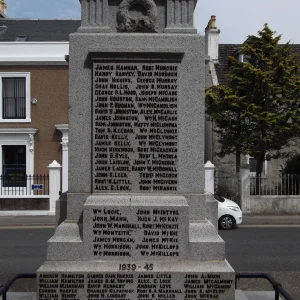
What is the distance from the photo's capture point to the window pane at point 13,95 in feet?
87.3

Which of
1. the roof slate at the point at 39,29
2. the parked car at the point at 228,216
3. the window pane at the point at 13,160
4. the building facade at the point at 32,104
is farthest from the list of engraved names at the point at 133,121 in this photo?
the roof slate at the point at 39,29

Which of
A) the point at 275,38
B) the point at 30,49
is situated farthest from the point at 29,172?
the point at 275,38

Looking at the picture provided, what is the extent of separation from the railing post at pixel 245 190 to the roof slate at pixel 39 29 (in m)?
12.9

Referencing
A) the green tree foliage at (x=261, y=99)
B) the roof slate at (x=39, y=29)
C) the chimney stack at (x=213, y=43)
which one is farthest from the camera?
the chimney stack at (x=213, y=43)

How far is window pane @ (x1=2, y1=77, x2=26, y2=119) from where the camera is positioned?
26.6 m

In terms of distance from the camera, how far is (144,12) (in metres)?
6.13

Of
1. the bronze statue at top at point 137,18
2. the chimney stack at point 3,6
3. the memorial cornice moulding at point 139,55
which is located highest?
the chimney stack at point 3,6

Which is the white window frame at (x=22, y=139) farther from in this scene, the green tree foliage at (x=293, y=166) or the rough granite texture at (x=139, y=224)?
the rough granite texture at (x=139, y=224)

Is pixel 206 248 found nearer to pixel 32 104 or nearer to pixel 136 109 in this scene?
pixel 136 109

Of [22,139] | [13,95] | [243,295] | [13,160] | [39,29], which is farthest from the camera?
[39,29]

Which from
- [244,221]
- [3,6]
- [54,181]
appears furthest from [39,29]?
[244,221]

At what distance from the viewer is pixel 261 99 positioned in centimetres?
2298

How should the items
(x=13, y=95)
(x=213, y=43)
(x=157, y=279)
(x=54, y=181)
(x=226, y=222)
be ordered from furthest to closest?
1. (x=213, y=43)
2. (x=13, y=95)
3. (x=54, y=181)
4. (x=226, y=222)
5. (x=157, y=279)

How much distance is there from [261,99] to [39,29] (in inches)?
572
